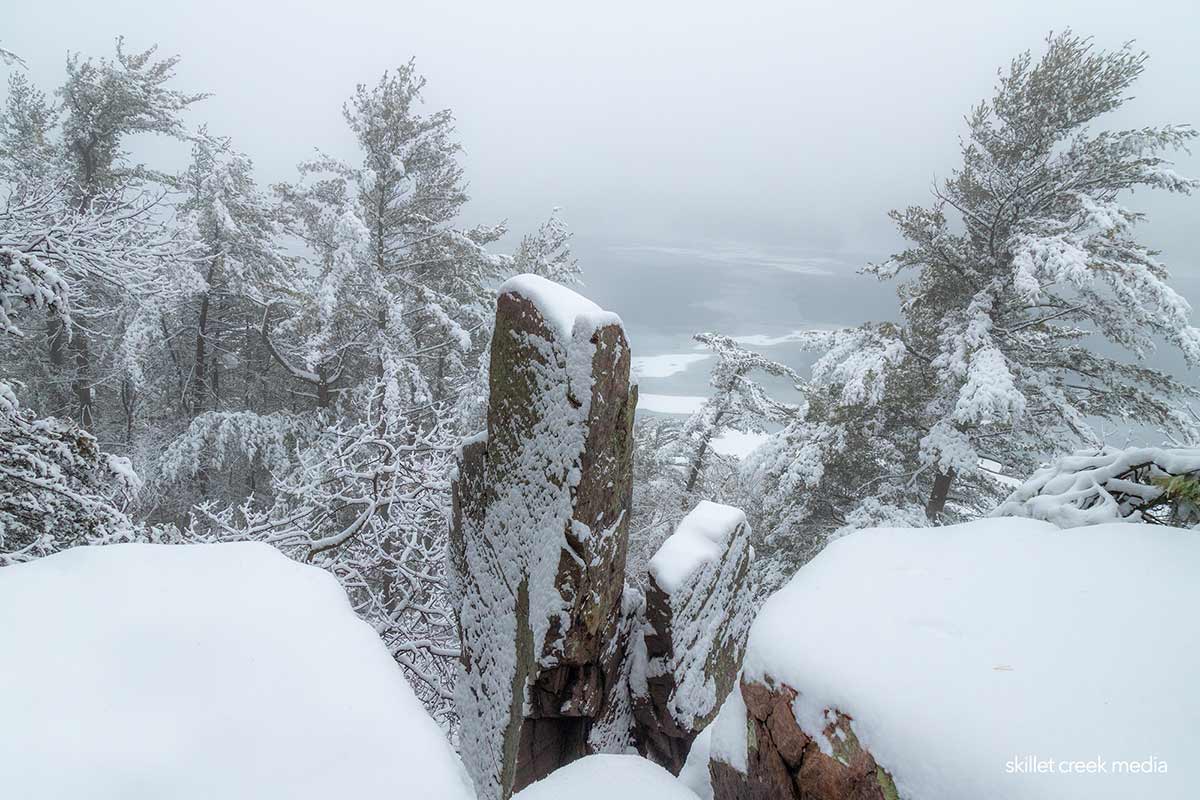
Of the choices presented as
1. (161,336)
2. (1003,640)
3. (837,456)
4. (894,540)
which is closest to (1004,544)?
(894,540)

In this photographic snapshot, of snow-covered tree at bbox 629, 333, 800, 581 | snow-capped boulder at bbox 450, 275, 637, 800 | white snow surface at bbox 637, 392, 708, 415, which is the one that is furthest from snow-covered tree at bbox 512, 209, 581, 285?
white snow surface at bbox 637, 392, 708, 415

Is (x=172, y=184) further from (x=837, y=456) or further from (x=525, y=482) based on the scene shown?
(x=837, y=456)

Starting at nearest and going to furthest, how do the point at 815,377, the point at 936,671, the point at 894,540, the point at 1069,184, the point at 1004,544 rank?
1. the point at 936,671
2. the point at 1004,544
3. the point at 894,540
4. the point at 1069,184
5. the point at 815,377

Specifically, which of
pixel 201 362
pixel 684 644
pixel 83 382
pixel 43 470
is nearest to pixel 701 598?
pixel 684 644

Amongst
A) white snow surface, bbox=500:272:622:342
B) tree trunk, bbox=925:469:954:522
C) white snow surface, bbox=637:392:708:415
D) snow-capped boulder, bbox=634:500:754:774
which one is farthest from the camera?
white snow surface, bbox=637:392:708:415

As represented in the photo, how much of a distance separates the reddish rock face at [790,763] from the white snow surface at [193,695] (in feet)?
4.32

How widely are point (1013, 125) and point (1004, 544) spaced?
9.03 metres

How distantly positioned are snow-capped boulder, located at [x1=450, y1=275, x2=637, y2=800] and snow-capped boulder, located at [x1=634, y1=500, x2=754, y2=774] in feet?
1.35

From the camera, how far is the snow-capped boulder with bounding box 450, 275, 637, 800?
4.18 metres

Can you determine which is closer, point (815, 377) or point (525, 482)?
point (525, 482)

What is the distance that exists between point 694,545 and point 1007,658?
12.9 feet

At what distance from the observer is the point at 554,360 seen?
419cm

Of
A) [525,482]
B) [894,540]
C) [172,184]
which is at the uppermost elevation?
[172,184]

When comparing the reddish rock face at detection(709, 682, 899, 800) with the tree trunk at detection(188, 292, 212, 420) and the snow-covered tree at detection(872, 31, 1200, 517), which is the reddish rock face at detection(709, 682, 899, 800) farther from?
the tree trunk at detection(188, 292, 212, 420)
